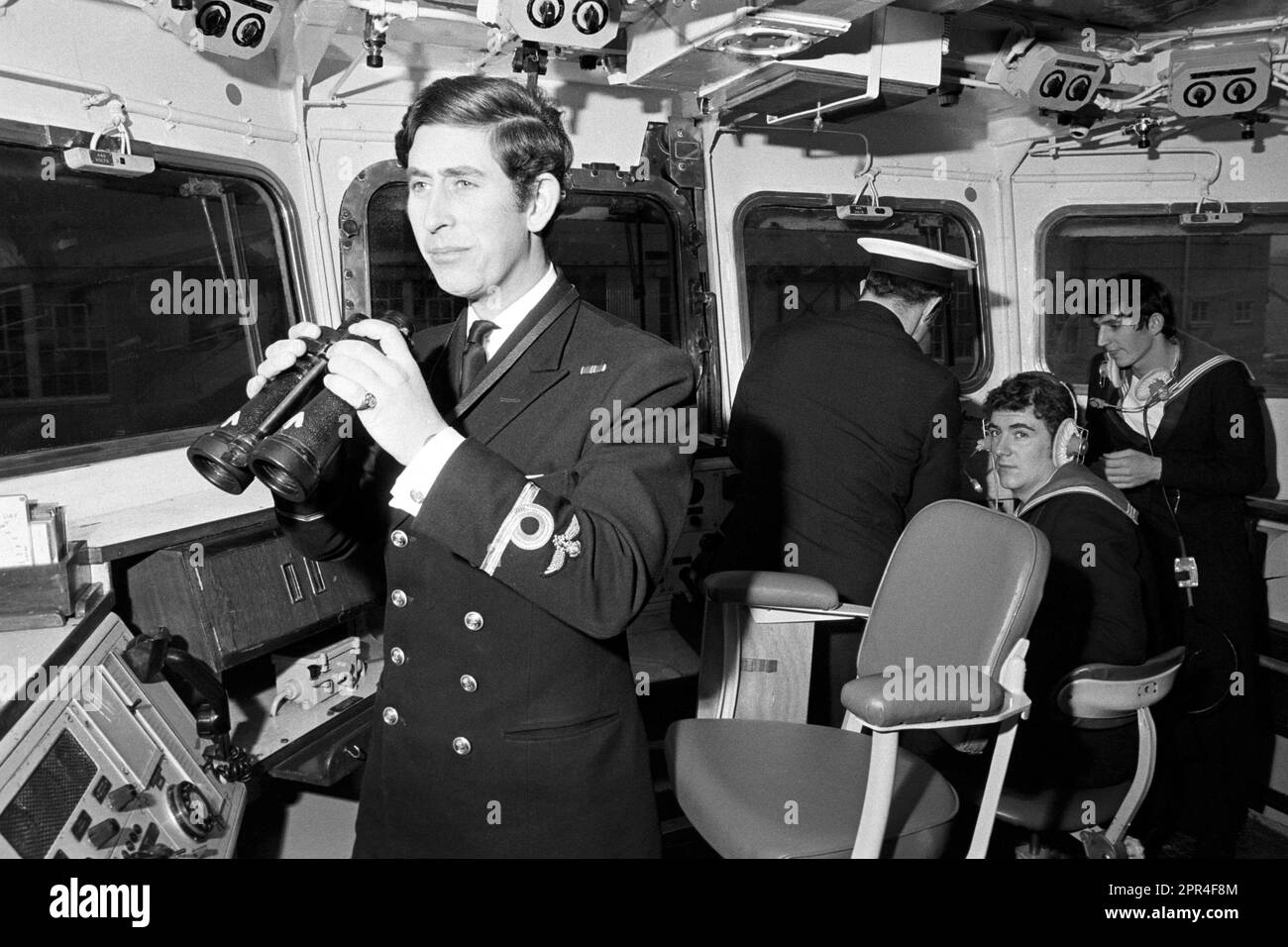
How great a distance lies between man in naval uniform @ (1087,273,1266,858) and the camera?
370 cm

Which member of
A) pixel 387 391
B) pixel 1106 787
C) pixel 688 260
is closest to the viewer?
pixel 387 391

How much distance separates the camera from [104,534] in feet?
7.54

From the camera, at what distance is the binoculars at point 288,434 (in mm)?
1274

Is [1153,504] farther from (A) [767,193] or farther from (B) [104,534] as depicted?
(B) [104,534]

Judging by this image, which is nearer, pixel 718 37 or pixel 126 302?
pixel 126 302

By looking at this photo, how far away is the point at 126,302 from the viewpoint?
8.95 feet

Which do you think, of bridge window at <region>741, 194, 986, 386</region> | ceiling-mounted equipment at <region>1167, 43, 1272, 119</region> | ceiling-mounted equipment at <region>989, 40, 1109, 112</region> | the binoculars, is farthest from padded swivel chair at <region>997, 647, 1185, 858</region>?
ceiling-mounted equipment at <region>1167, 43, 1272, 119</region>

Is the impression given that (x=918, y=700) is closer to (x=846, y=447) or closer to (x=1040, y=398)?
(x=846, y=447)

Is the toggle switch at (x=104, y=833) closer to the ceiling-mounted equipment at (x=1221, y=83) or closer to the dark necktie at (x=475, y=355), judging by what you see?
the dark necktie at (x=475, y=355)

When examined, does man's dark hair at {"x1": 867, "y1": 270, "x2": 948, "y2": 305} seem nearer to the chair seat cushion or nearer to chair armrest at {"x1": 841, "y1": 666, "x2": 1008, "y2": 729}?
the chair seat cushion

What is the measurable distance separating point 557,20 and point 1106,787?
7.79ft

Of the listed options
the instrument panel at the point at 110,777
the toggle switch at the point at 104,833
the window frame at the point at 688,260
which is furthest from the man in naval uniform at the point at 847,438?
the toggle switch at the point at 104,833

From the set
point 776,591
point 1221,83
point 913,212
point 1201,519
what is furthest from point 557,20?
point 1201,519
